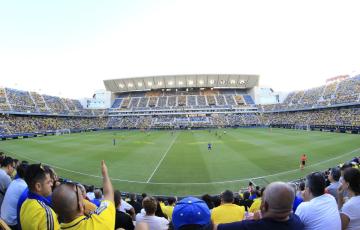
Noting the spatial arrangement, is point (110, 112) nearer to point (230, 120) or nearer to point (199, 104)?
point (199, 104)

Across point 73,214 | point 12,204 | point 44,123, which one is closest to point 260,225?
point 73,214

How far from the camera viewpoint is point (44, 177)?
4.12m

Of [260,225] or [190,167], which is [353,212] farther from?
[190,167]

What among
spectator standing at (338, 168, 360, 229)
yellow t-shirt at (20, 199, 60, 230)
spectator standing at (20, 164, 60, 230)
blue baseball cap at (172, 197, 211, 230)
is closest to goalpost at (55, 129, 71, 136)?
spectator standing at (20, 164, 60, 230)

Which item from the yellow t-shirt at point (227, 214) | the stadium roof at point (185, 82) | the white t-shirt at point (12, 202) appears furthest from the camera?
the stadium roof at point (185, 82)

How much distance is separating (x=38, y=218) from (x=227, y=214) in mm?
3567

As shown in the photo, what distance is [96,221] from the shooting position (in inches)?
108

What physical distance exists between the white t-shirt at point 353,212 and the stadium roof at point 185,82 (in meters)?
101

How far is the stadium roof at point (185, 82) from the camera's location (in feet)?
342

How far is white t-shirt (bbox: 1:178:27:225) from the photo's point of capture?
210 inches

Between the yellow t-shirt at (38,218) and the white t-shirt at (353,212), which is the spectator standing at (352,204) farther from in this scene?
the yellow t-shirt at (38,218)

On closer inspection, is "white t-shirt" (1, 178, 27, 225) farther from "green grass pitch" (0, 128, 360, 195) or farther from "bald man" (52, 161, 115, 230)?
"green grass pitch" (0, 128, 360, 195)

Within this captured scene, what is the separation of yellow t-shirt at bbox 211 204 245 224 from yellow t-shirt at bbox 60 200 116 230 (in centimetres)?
296

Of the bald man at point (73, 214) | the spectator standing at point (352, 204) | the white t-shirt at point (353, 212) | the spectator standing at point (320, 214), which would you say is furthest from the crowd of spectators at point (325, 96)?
the bald man at point (73, 214)
